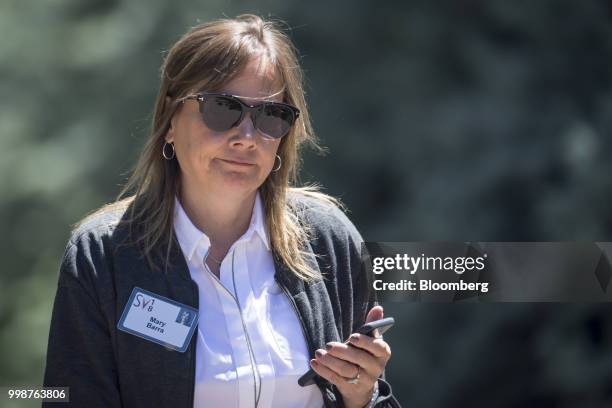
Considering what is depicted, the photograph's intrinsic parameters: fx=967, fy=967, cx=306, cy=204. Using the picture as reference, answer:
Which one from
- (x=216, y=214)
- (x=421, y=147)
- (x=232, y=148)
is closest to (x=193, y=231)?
(x=216, y=214)

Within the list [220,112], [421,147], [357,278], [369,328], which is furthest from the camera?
[421,147]

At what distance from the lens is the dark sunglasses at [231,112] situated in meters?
2.16

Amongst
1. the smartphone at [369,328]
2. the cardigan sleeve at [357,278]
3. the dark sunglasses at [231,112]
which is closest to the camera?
the smartphone at [369,328]

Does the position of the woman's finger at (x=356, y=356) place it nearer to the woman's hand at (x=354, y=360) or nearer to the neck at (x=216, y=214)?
the woman's hand at (x=354, y=360)

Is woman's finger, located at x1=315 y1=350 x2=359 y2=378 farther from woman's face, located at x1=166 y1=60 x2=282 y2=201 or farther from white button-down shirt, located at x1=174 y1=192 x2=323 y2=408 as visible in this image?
woman's face, located at x1=166 y1=60 x2=282 y2=201

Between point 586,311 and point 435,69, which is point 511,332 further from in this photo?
point 435,69

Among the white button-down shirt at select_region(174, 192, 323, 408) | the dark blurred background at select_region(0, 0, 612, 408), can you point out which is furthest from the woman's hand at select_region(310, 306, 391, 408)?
the dark blurred background at select_region(0, 0, 612, 408)

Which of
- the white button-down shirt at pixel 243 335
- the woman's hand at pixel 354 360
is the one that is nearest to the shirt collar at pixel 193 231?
the white button-down shirt at pixel 243 335

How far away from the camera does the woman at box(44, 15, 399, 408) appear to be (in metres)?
2.05

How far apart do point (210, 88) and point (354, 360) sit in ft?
2.25

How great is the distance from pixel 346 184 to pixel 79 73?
115 centimetres

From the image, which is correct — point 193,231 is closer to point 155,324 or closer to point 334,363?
point 155,324

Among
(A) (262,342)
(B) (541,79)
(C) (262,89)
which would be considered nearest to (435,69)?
(B) (541,79)

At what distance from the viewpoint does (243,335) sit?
2113 mm
